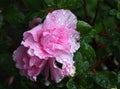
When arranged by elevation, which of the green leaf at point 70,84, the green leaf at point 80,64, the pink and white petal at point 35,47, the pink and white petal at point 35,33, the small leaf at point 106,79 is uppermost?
→ the pink and white petal at point 35,33

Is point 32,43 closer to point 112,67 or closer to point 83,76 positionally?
point 83,76

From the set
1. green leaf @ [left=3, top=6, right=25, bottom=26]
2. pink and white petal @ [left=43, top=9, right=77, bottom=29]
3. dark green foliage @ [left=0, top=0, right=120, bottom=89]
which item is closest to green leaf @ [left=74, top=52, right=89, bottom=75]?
dark green foliage @ [left=0, top=0, right=120, bottom=89]

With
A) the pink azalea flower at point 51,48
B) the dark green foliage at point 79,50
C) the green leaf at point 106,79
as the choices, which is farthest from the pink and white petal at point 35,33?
the green leaf at point 106,79

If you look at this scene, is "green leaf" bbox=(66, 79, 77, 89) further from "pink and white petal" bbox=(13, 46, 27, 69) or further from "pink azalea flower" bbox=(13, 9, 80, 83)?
"pink and white petal" bbox=(13, 46, 27, 69)

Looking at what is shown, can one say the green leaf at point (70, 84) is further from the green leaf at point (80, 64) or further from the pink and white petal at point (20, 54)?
the pink and white petal at point (20, 54)

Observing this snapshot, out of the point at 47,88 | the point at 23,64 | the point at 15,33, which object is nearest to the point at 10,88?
the point at 15,33

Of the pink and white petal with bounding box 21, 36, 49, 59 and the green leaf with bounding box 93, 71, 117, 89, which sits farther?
the green leaf with bounding box 93, 71, 117, 89

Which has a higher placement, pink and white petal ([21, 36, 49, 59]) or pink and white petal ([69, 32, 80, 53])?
pink and white petal ([21, 36, 49, 59])

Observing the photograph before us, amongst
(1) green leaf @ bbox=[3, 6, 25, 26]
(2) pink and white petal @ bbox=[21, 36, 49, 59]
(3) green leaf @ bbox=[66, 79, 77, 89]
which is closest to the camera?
(2) pink and white petal @ bbox=[21, 36, 49, 59]

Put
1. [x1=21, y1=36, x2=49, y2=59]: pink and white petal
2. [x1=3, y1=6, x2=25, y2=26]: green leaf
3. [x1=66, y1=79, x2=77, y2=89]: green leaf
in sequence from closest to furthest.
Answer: [x1=21, y1=36, x2=49, y2=59]: pink and white petal → [x1=66, y1=79, x2=77, y2=89]: green leaf → [x1=3, y1=6, x2=25, y2=26]: green leaf

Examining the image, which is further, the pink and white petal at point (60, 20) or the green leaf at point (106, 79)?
the green leaf at point (106, 79)

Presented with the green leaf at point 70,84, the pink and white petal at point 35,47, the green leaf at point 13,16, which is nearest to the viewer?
the pink and white petal at point 35,47
